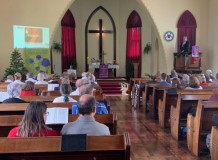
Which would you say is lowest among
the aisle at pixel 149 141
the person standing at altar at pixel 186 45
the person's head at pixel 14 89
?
the aisle at pixel 149 141

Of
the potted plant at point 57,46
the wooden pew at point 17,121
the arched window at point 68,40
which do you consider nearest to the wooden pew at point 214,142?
the wooden pew at point 17,121

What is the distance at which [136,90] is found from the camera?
857 cm

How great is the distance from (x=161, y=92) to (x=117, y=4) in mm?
10698

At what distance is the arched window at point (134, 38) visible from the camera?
16.0 meters

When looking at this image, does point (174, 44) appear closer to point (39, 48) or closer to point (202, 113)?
point (39, 48)

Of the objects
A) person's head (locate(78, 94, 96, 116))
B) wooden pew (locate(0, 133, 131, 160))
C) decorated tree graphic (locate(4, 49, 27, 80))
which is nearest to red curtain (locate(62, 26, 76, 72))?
decorated tree graphic (locate(4, 49, 27, 80))

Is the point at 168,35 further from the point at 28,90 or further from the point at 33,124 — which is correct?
the point at 33,124

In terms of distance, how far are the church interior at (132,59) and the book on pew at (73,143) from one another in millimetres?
55

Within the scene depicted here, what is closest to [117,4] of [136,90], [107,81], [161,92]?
[107,81]

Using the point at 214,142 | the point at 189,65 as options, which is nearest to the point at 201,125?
the point at 214,142

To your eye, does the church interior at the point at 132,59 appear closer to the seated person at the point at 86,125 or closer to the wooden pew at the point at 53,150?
the wooden pew at the point at 53,150

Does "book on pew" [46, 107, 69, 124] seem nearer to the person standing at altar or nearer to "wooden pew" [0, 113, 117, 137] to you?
"wooden pew" [0, 113, 117, 137]

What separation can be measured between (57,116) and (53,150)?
1.31m

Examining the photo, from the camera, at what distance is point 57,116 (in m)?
3.27
